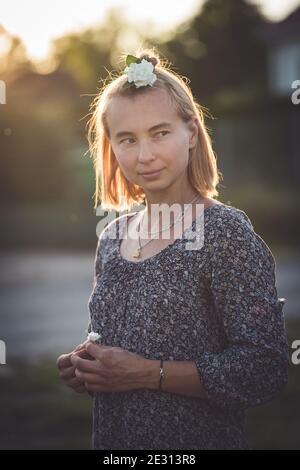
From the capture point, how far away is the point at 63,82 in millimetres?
37312

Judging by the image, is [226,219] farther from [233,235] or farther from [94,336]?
[94,336]

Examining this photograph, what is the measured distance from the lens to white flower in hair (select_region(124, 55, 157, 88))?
2.24 metres

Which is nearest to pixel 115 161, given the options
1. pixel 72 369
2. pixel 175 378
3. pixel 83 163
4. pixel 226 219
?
pixel 226 219

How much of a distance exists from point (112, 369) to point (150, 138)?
65 cm

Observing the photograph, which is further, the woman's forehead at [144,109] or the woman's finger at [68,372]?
the woman's finger at [68,372]

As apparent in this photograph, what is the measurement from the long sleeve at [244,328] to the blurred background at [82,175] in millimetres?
897

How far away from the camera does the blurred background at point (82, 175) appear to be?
516 centimetres

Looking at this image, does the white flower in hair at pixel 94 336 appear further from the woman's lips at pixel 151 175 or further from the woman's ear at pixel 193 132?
the woman's ear at pixel 193 132

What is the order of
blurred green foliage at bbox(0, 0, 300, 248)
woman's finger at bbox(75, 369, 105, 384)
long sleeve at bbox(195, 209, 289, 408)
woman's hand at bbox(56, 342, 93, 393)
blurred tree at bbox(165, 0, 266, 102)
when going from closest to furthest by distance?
long sleeve at bbox(195, 209, 289, 408) < woman's finger at bbox(75, 369, 105, 384) < woman's hand at bbox(56, 342, 93, 393) < blurred green foliage at bbox(0, 0, 300, 248) < blurred tree at bbox(165, 0, 266, 102)

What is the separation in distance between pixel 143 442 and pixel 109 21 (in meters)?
41.9

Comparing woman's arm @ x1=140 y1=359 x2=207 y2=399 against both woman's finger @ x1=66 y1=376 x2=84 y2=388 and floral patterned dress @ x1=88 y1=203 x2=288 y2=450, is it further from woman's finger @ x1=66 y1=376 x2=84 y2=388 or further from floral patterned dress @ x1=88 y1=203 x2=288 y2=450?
woman's finger @ x1=66 y1=376 x2=84 y2=388

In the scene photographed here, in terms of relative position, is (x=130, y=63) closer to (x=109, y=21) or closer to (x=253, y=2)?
(x=253, y=2)

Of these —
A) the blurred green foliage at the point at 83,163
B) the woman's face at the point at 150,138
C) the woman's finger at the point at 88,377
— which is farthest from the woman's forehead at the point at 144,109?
the blurred green foliage at the point at 83,163

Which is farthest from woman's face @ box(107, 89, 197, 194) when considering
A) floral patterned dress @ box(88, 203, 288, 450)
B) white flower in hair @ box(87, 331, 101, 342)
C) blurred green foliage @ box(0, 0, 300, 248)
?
blurred green foliage @ box(0, 0, 300, 248)
